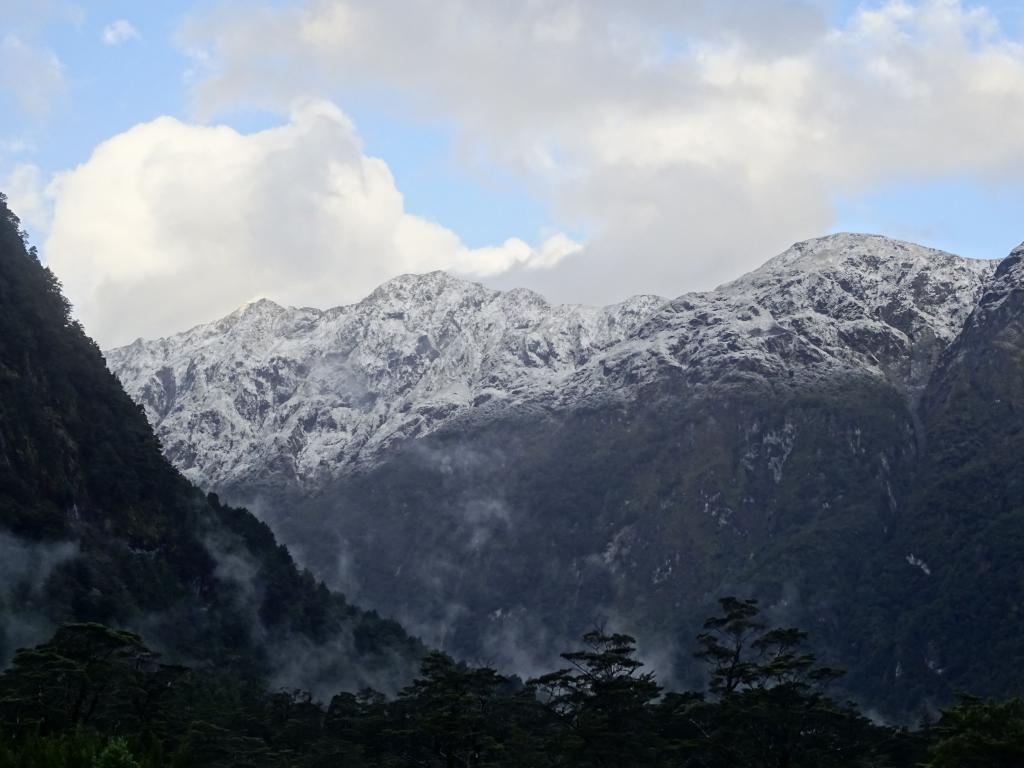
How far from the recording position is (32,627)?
594ft

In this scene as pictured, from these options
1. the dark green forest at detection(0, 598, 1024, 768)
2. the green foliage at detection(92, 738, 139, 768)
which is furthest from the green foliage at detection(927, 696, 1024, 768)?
the green foliage at detection(92, 738, 139, 768)

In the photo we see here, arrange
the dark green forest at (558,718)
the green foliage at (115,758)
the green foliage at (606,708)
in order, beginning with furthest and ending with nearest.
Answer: the green foliage at (606,708)
the dark green forest at (558,718)
the green foliage at (115,758)

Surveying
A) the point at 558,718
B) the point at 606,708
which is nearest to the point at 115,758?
the point at 606,708

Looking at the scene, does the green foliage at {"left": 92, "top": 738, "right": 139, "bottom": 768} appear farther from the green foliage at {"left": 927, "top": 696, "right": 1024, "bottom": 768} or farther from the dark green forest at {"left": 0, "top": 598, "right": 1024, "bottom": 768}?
the green foliage at {"left": 927, "top": 696, "right": 1024, "bottom": 768}

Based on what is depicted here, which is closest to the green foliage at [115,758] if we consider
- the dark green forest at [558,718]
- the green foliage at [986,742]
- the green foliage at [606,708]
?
the dark green forest at [558,718]

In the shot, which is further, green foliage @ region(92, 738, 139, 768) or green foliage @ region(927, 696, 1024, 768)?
green foliage @ region(927, 696, 1024, 768)

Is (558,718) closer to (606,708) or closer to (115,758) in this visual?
(606,708)

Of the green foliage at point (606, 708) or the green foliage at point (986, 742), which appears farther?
the green foliage at point (606, 708)

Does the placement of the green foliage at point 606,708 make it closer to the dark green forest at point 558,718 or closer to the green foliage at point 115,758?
the dark green forest at point 558,718

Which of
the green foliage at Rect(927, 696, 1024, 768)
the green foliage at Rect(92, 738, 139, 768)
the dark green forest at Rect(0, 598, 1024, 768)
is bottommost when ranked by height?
the green foliage at Rect(92, 738, 139, 768)

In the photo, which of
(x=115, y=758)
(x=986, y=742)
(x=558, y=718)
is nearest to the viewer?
(x=115, y=758)

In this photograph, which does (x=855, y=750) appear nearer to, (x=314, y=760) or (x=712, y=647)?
(x=712, y=647)

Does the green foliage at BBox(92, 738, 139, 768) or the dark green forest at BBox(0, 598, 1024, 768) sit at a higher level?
the dark green forest at BBox(0, 598, 1024, 768)

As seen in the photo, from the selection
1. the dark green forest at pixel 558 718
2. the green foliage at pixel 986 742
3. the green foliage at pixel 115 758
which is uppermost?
the dark green forest at pixel 558 718
